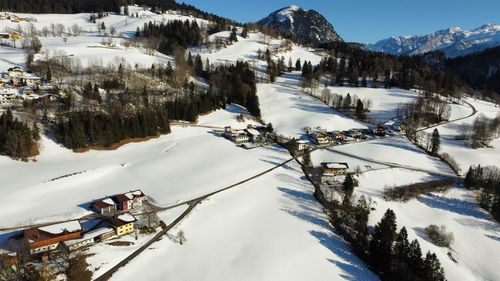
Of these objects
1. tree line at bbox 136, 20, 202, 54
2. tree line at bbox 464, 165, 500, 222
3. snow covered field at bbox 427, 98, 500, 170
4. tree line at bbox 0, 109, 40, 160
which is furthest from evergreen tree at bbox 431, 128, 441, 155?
tree line at bbox 136, 20, 202, 54

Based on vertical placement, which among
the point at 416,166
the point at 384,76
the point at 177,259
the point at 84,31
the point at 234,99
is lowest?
the point at 177,259

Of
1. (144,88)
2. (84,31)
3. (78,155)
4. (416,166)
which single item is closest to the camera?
(78,155)

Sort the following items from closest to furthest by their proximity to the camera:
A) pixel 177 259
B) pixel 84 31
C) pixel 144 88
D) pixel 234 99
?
pixel 177 259
pixel 144 88
pixel 234 99
pixel 84 31

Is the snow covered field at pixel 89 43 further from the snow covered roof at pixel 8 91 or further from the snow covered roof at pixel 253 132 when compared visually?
the snow covered roof at pixel 253 132

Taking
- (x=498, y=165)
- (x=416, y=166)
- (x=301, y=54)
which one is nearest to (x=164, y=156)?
(x=416, y=166)

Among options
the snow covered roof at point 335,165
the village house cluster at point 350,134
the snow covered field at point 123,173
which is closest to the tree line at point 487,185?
the snow covered roof at point 335,165

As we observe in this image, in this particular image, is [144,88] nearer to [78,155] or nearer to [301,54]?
[78,155]
